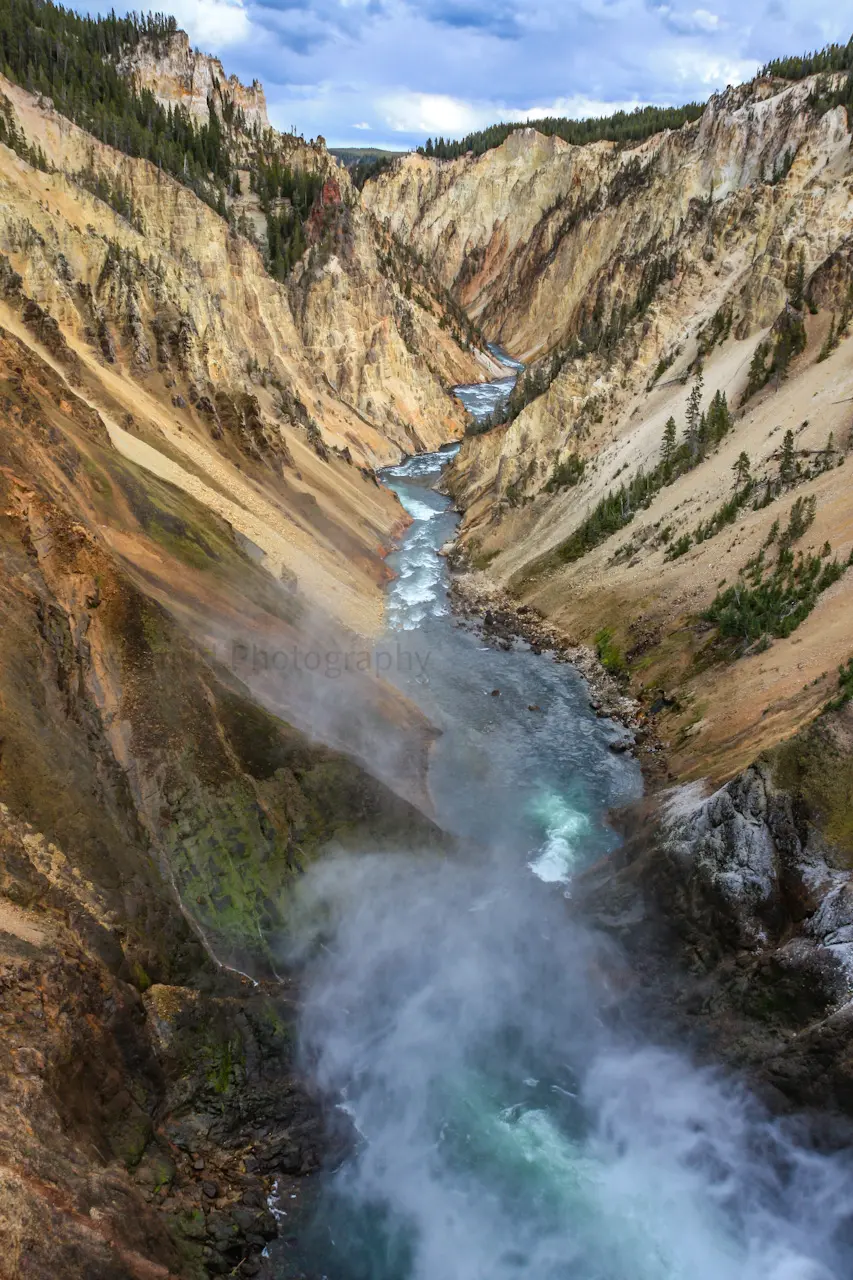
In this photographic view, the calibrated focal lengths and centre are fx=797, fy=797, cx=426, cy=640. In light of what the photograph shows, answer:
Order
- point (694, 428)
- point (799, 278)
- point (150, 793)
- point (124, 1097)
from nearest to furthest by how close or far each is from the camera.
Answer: point (124, 1097) < point (150, 793) < point (694, 428) < point (799, 278)

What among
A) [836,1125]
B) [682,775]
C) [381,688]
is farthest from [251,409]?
[836,1125]

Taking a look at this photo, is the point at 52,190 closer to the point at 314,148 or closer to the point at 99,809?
the point at 99,809

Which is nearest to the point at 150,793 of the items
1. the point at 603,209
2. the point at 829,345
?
the point at 829,345

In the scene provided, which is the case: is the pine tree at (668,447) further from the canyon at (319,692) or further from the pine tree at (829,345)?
the pine tree at (829,345)

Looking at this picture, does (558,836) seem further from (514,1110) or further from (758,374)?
(758,374)

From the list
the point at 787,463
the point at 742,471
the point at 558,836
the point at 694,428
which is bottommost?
the point at 558,836

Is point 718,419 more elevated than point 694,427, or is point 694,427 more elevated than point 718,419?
point 718,419

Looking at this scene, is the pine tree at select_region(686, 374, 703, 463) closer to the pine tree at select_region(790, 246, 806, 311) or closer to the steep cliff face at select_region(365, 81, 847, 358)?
the pine tree at select_region(790, 246, 806, 311)
